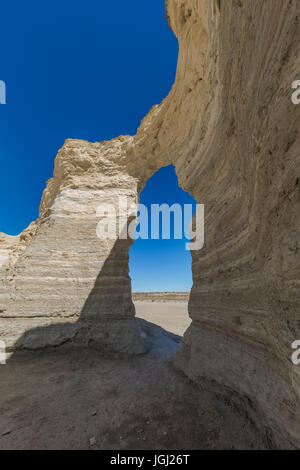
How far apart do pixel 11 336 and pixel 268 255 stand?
717cm

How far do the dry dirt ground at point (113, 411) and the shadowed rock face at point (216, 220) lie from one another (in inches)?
15.2

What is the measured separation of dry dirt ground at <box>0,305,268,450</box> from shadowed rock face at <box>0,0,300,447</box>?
0.39m

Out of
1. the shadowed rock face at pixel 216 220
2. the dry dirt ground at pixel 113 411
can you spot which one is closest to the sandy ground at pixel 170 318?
the shadowed rock face at pixel 216 220

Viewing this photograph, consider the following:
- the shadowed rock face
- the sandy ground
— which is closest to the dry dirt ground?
the shadowed rock face

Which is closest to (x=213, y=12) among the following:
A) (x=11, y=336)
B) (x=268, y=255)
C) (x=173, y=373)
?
(x=268, y=255)

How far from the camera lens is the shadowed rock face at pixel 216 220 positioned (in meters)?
1.88

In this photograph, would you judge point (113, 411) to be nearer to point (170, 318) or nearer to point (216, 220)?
point (216, 220)

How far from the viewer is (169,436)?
2518 mm

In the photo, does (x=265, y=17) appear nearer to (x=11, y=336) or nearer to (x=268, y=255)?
(x=268, y=255)

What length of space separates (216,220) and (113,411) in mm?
3991

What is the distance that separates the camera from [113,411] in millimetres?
3074

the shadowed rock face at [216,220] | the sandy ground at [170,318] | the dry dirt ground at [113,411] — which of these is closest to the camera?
the shadowed rock face at [216,220]

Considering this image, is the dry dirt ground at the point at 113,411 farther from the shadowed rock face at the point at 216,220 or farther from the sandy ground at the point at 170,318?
the sandy ground at the point at 170,318

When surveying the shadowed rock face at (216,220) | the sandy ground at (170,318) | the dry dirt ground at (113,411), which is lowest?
the sandy ground at (170,318)
